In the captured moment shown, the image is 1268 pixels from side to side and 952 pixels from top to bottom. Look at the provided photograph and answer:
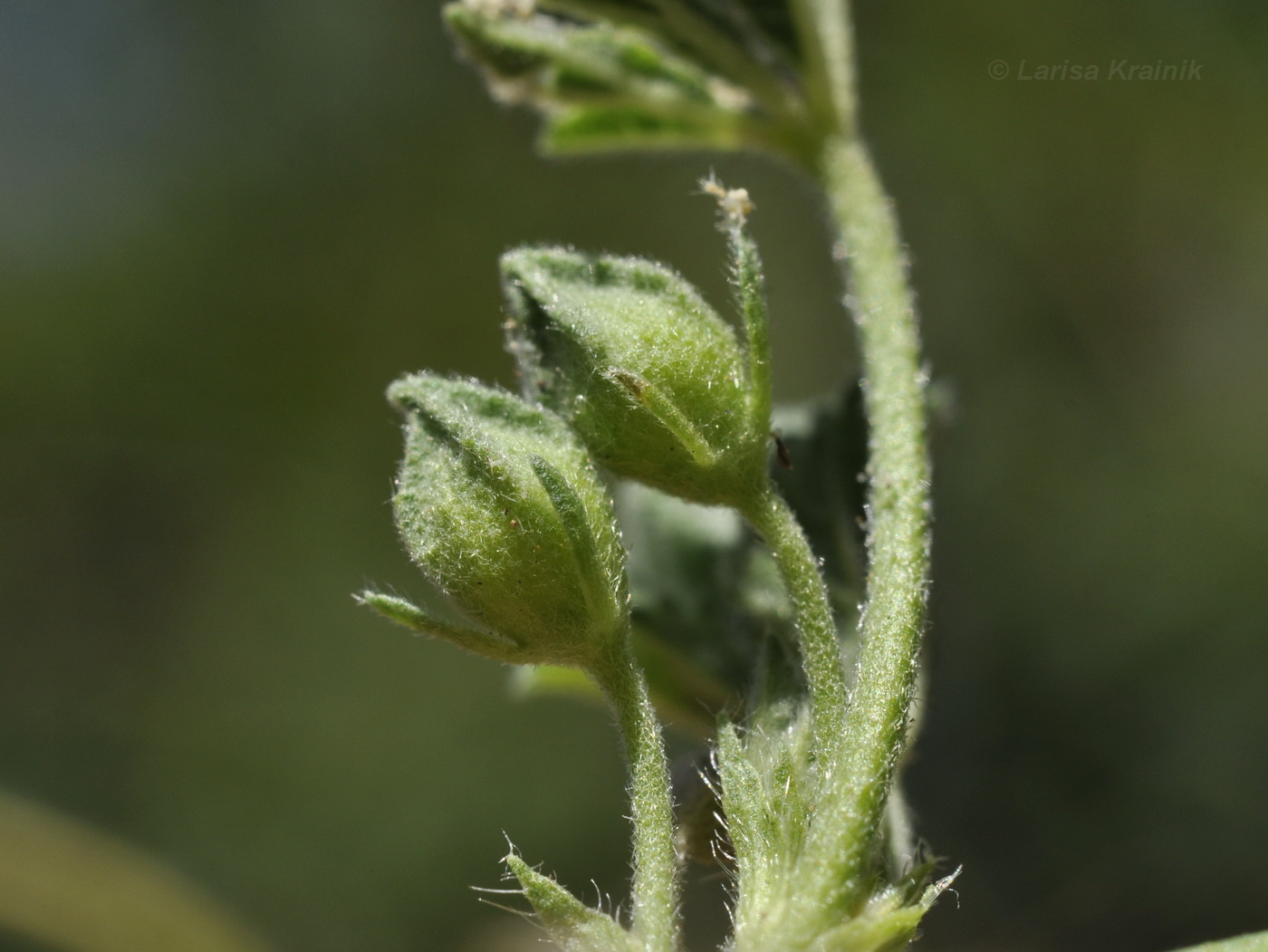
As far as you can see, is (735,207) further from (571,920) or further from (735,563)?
(571,920)

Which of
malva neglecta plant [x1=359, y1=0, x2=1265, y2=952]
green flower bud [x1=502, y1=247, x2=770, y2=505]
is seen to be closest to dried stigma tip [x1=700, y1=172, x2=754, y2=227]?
malva neglecta plant [x1=359, y1=0, x2=1265, y2=952]

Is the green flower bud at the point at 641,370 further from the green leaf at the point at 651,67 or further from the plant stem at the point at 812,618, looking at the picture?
the green leaf at the point at 651,67

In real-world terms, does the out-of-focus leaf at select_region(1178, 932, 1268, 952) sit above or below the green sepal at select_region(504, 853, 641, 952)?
below

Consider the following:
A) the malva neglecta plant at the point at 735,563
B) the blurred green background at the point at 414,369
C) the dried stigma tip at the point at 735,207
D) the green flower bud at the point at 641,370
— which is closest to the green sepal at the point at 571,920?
the malva neglecta plant at the point at 735,563

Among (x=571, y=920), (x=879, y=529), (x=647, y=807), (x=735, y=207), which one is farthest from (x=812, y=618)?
(x=735, y=207)

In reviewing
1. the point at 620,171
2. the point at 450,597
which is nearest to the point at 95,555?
the point at 620,171

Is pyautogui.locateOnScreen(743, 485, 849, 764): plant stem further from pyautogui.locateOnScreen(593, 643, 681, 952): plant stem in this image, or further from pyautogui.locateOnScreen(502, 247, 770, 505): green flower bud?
pyautogui.locateOnScreen(593, 643, 681, 952): plant stem
